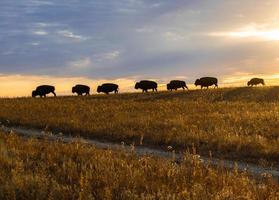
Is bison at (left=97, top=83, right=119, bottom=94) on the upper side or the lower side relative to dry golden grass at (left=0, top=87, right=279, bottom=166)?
upper

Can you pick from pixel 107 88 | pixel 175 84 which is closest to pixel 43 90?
pixel 107 88

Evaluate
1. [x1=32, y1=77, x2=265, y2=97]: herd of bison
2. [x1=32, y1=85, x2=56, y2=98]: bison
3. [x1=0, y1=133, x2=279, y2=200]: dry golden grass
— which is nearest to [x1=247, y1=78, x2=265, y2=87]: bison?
[x1=32, y1=77, x2=265, y2=97]: herd of bison

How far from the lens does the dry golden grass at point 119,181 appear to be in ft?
33.2

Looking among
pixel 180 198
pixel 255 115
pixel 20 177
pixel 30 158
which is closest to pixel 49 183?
pixel 20 177

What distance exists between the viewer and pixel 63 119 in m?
32.3

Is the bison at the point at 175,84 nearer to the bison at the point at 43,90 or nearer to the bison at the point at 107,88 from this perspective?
the bison at the point at 107,88

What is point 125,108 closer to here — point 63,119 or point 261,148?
point 63,119

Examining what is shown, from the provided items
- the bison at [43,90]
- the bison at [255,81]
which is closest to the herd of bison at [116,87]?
the bison at [43,90]

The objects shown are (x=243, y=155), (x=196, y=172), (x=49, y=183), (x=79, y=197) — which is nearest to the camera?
(x=79, y=197)

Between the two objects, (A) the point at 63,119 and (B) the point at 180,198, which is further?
(A) the point at 63,119

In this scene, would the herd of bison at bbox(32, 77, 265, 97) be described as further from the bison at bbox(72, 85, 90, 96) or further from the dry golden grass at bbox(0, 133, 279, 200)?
the dry golden grass at bbox(0, 133, 279, 200)

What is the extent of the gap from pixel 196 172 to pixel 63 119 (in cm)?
2092

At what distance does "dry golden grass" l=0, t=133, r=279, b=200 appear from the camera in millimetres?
10133

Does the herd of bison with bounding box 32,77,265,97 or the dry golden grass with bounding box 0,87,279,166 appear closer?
the dry golden grass with bounding box 0,87,279,166
